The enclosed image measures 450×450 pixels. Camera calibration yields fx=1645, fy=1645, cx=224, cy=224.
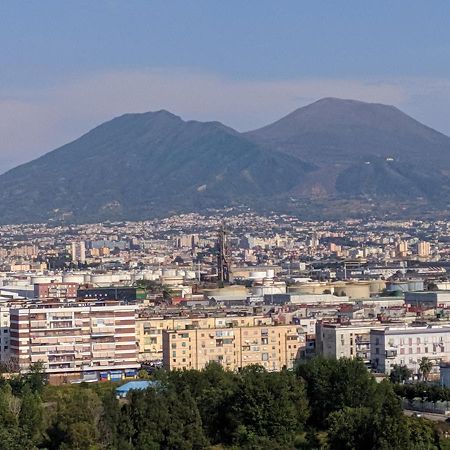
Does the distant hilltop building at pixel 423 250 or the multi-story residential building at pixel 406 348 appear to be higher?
the distant hilltop building at pixel 423 250

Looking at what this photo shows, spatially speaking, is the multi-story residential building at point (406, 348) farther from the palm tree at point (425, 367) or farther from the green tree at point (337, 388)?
the green tree at point (337, 388)

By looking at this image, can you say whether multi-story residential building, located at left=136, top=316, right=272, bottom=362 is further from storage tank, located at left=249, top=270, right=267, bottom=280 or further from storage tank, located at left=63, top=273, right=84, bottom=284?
storage tank, located at left=249, top=270, right=267, bottom=280

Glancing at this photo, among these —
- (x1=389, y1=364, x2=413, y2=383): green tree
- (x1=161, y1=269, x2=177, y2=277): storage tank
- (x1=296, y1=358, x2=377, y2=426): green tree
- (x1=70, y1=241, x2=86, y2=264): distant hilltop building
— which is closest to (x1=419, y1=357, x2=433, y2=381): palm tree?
(x1=389, y1=364, x2=413, y2=383): green tree

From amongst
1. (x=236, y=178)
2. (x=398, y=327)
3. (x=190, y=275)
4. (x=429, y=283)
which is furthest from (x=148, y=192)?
(x=398, y=327)

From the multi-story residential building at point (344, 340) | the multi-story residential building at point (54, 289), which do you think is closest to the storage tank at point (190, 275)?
the multi-story residential building at point (54, 289)

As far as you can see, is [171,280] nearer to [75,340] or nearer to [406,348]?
[75,340]

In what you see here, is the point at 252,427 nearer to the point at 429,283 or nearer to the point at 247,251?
the point at 429,283

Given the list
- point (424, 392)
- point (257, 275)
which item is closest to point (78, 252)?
point (257, 275)

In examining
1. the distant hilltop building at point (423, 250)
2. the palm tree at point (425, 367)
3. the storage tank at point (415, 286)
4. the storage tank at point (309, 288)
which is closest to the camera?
the palm tree at point (425, 367)
